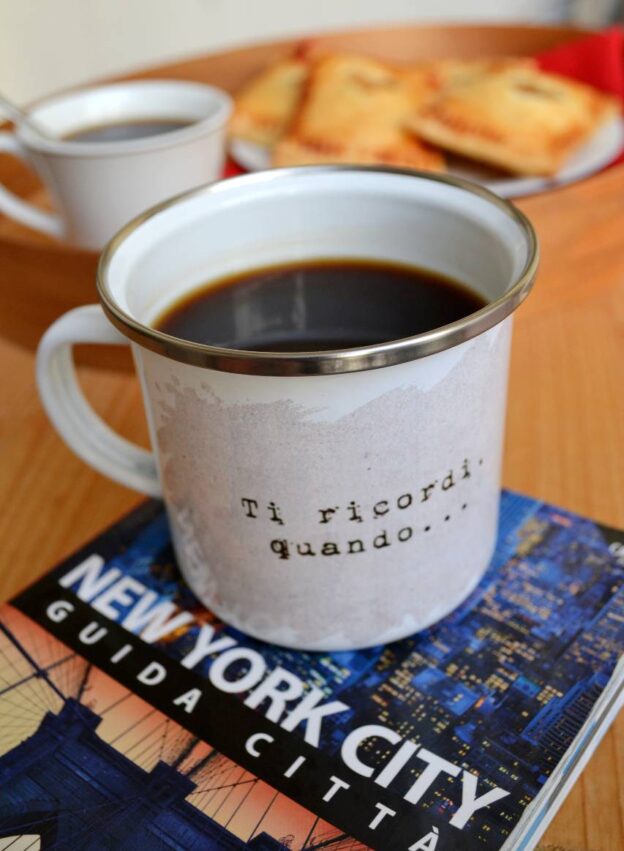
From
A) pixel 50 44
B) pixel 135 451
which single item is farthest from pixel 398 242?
pixel 50 44

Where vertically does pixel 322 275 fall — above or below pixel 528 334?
above

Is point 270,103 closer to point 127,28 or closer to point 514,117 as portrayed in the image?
point 514,117

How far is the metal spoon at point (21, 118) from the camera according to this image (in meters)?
0.61

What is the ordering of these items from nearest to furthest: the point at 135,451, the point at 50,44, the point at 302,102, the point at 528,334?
the point at 135,451
the point at 528,334
the point at 302,102
the point at 50,44

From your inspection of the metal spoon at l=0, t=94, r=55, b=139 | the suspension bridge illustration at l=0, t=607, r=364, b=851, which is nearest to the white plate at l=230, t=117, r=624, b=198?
the metal spoon at l=0, t=94, r=55, b=139

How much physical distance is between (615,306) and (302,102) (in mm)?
352

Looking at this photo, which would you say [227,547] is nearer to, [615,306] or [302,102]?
[615,306]

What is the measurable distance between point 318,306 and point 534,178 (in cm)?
32

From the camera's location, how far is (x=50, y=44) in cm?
131

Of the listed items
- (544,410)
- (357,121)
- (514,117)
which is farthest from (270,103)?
(544,410)

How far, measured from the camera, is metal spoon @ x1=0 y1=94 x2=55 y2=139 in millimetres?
608

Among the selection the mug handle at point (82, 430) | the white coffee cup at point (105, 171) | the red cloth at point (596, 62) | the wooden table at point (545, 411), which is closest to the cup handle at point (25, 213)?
the white coffee cup at point (105, 171)

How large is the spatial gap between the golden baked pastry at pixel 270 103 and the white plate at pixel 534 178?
1 cm

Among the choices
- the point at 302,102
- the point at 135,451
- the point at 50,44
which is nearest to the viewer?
the point at 135,451
